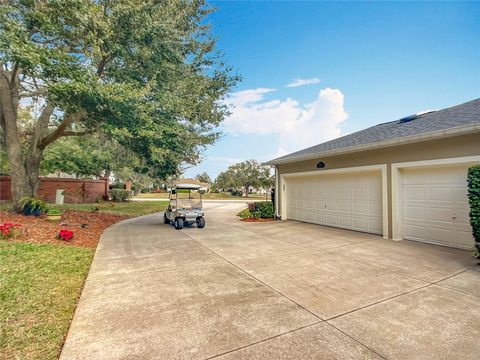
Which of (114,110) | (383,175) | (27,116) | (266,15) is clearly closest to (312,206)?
(383,175)

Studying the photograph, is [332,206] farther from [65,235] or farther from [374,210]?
[65,235]

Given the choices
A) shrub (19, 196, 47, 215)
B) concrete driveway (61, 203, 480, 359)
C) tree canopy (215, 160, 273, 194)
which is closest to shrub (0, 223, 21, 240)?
concrete driveway (61, 203, 480, 359)

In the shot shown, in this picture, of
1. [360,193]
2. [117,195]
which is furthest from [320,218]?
[117,195]

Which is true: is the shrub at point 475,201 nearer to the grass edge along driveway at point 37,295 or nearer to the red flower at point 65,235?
the grass edge along driveway at point 37,295

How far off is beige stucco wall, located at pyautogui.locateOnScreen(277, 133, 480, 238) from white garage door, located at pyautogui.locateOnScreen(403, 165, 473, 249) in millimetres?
412

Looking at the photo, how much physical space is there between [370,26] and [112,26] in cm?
1001

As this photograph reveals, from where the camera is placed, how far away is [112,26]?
724cm

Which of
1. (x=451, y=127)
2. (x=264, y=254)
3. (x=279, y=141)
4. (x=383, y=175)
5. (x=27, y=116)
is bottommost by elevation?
(x=264, y=254)

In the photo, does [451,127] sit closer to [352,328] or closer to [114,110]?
[352,328]

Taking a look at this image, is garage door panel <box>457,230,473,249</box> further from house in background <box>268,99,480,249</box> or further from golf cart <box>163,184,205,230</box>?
golf cart <box>163,184,205,230</box>

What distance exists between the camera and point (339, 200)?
349 inches

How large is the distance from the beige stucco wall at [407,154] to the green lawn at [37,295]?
808 cm

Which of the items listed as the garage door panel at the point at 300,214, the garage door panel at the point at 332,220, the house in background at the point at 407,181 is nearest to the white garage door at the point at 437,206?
the house in background at the point at 407,181

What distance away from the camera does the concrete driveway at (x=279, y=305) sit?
2246 millimetres
